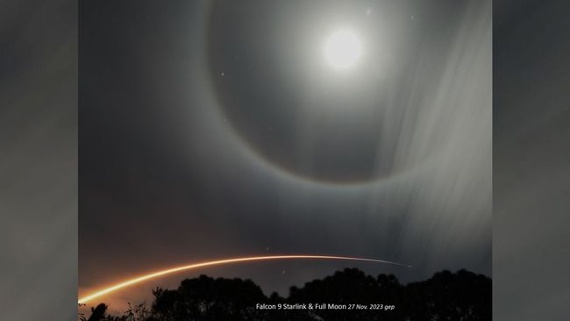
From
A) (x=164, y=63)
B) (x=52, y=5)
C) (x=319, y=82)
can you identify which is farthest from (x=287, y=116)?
(x=52, y=5)

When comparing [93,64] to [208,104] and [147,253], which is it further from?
[147,253]

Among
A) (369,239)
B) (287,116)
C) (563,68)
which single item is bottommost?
(369,239)

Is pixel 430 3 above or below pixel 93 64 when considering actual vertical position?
above

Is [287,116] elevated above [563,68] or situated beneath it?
situated beneath

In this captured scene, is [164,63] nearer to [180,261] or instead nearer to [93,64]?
[93,64]

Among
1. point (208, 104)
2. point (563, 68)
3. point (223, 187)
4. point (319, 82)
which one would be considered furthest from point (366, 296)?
point (563, 68)

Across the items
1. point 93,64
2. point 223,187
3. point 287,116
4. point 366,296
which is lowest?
point 366,296
